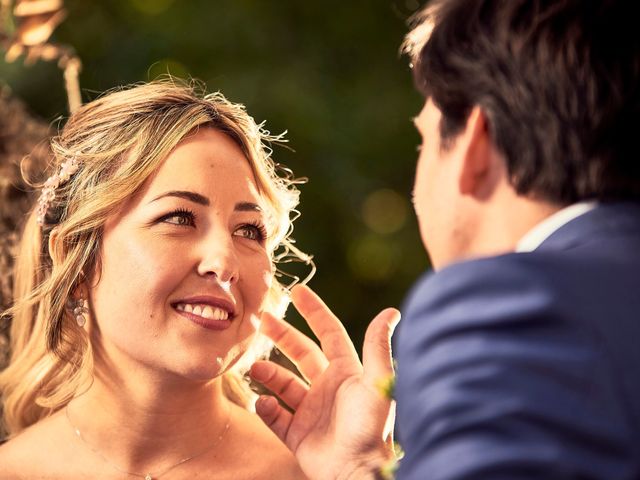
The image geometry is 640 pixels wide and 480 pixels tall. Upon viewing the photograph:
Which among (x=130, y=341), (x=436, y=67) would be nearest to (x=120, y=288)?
(x=130, y=341)

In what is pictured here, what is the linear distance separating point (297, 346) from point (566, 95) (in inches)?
49.8

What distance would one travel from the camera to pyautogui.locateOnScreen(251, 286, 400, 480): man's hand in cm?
214

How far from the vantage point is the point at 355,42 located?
18.8 ft

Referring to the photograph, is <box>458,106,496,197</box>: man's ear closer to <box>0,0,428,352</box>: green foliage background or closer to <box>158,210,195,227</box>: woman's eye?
<box>158,210,195,227</box>: woman's eye

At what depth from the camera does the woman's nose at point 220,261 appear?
2289mm

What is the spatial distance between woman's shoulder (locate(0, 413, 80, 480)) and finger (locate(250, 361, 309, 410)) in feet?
1.71

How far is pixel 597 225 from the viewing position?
1.36 metres

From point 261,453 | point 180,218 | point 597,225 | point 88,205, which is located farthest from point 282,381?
point 597,225

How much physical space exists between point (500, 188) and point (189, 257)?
1.02 meters

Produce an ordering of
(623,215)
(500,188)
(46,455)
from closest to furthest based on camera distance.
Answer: (623,215)
(500,188)
(46,455)

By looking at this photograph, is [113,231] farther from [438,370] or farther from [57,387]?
[438,370]

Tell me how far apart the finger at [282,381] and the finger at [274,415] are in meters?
0.06

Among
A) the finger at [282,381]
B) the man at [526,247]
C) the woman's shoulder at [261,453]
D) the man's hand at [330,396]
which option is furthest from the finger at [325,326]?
the man at [526,247]

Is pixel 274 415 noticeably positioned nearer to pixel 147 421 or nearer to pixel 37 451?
pixel 147 421
